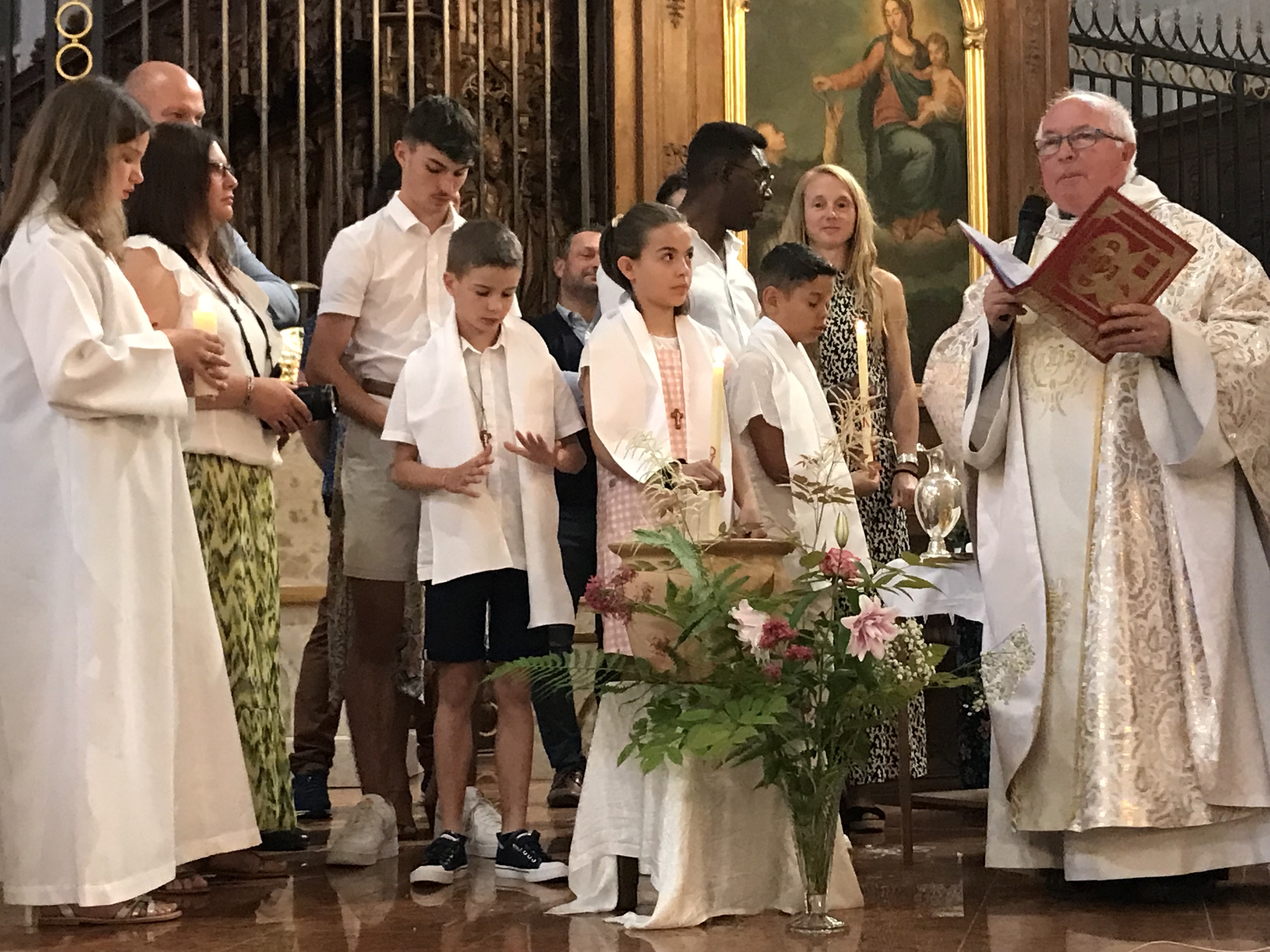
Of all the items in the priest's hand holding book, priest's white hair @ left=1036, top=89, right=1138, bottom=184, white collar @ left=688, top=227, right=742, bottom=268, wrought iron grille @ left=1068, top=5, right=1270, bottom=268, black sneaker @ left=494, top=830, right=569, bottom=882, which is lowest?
black sneaker @ left=494, top=830, right=569, bottom=882

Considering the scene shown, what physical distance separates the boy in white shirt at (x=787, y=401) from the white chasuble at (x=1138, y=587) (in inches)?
15.9

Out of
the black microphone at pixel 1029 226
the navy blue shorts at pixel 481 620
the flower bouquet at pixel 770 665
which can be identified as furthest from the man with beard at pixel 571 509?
the black microphone at pixel 1029 226

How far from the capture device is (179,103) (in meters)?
4.61

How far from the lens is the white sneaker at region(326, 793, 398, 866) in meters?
3.98

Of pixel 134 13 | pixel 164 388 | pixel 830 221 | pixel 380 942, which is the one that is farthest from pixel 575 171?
pixel 380 942

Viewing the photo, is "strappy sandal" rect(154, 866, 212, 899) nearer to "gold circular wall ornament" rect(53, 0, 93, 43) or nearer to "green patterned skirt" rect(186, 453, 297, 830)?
"green patterned skirt" rect(186, 453, 297, 830)

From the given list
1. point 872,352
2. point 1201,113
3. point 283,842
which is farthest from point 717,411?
point 1201,113

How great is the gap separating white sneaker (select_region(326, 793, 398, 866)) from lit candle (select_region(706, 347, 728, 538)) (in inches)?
48.9

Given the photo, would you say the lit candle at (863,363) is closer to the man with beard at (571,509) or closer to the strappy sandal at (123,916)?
the man with beard at (571,509)

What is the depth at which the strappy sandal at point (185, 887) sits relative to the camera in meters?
3.66

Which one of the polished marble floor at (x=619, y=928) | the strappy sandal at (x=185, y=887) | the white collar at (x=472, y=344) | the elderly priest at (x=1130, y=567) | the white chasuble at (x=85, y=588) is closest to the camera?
the polished marble floor at (x=619, y=928)

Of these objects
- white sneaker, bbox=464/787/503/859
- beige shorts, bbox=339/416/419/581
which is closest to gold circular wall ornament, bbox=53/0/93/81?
beige shorts, bbox=339/416/419/581

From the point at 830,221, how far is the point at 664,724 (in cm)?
215

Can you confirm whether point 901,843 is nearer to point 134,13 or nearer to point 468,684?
point 468,684
